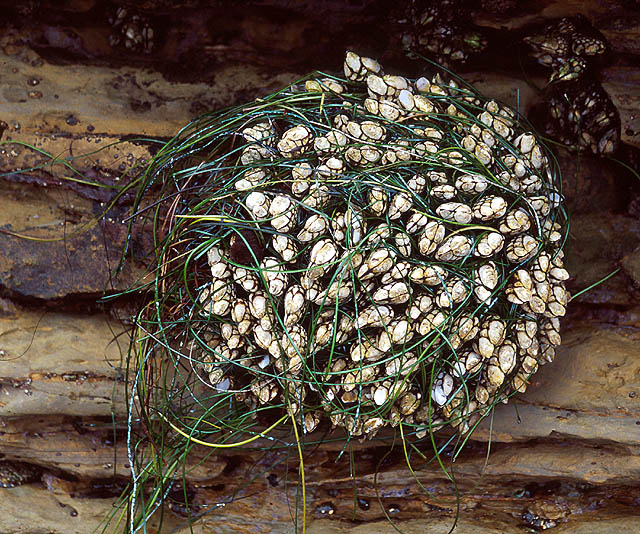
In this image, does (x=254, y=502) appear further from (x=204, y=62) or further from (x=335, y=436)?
(x=204, y=62)

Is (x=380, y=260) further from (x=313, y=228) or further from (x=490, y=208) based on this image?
(x=490, y=208)

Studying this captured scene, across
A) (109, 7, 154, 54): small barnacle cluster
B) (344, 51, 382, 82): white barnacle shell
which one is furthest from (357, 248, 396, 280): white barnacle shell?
(109, 7, 154, 54): small barnacle cluster

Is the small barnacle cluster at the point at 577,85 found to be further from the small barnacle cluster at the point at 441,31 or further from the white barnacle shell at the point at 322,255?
the white barnacle shell at the point at 322,255

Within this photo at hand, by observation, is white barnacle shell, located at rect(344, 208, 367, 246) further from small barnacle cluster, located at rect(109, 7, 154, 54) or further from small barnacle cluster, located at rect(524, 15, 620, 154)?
small barnacle cluster, located at rect(109, 7, 154, 54)

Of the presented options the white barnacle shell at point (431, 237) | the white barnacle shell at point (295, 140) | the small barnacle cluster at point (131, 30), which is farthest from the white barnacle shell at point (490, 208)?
the small barnacle cluster at point (131, 30)

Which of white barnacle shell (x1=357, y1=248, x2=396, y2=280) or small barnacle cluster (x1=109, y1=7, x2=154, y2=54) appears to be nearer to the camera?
white barnacle shell (x1=357, y1=248, x2=396, y2=280)

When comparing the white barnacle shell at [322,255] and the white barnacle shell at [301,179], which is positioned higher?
the white barnacle shell at [301,179]

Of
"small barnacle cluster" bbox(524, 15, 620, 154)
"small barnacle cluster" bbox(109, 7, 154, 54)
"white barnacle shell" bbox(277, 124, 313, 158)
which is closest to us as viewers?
"white barnacle shell" bbox(277, 124, 313, 158)

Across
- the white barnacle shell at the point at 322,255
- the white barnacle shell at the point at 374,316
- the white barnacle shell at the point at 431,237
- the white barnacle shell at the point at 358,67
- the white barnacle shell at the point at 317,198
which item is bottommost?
the white barnacle shell at the point at 374,316

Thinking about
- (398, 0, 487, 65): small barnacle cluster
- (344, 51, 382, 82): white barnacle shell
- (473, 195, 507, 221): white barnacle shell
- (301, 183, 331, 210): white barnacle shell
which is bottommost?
(473, 195, 507, 221): white barnacle shell
